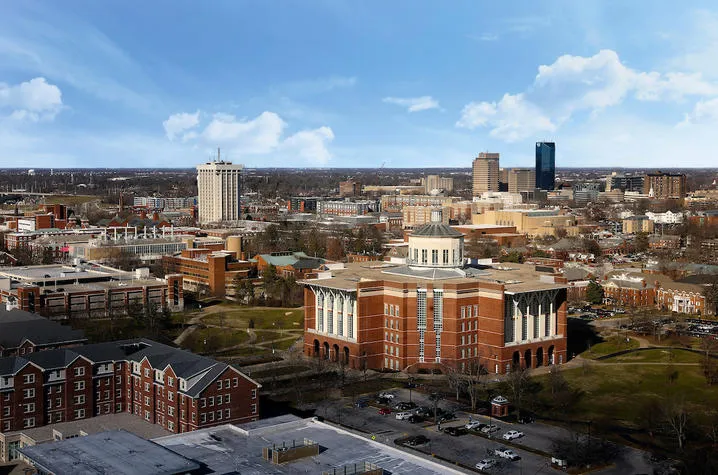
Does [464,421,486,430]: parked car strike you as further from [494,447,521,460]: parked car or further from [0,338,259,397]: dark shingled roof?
[0,338,259,397]: dark shingled roof

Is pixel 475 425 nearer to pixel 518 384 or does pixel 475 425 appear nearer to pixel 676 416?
pixel 518 384

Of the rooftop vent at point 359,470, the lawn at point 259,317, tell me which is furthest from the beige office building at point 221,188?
the rooftop vent at point 359,470

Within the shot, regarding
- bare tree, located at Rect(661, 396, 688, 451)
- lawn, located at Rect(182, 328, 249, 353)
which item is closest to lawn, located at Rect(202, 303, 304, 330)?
lawn, located at Rect(182, 328, 249, 353)

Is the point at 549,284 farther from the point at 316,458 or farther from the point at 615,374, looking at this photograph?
the point at 316,458

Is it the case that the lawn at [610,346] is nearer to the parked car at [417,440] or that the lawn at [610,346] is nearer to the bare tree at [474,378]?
the bare tree at [474,378]

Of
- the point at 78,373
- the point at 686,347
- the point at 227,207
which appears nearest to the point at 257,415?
the point at 78,373
